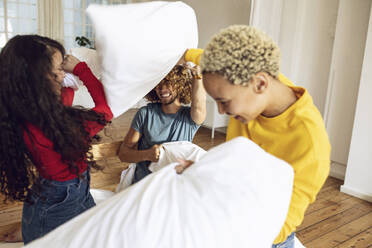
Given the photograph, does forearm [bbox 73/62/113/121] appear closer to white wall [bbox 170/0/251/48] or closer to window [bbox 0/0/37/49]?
white wall [bbox 170/0/251/48]

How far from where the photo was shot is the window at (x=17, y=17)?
5.79 metres

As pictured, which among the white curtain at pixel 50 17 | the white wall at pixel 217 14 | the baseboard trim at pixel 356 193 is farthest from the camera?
the white curtain at pixel 50 17

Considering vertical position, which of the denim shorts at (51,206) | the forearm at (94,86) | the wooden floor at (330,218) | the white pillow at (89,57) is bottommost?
the wooden floor at (330,218)

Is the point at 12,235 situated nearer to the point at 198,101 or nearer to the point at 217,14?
the point at 198,101

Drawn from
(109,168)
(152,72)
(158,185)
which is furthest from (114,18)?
(109,168)

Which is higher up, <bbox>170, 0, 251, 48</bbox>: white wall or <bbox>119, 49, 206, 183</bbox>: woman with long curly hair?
<bbox>170, 0, 251, 48</bbox>: white wall

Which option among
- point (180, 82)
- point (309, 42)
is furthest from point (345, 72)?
point (180, 82)

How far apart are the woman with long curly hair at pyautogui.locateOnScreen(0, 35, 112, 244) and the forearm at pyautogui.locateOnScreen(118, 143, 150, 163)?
0.97 feet

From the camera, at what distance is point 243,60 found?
2.19 feet

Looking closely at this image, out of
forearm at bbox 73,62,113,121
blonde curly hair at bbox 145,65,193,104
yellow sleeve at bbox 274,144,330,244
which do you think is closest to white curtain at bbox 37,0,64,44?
blonde curly hair at bbox 145,65,193,104

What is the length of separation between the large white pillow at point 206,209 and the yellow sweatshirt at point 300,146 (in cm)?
10

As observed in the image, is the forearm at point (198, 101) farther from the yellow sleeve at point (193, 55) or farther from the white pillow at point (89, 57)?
the white pillow at point (89, 57)

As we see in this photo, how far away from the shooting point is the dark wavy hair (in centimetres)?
89

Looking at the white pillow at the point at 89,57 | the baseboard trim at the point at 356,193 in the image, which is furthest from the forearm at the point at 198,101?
the baseboard trim at the point at 356,193
